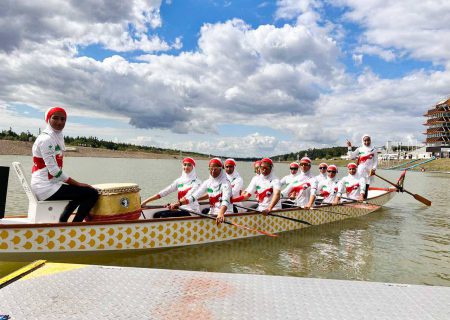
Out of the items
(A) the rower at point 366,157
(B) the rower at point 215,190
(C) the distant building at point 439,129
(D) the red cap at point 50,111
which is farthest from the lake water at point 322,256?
(C) the distant building at point 439,129

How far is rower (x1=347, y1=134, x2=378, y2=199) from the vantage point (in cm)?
1509

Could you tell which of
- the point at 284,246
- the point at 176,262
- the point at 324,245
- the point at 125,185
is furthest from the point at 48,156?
the point at 324,245

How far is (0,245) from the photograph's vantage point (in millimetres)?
5707

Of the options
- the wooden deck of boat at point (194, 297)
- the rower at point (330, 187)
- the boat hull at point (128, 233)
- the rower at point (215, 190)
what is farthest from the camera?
the rower at point (330, 187)

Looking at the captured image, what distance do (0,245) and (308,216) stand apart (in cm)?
833

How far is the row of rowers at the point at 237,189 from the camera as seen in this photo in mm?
8461

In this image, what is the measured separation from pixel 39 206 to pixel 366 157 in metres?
13.1

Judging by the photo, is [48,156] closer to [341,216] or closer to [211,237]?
[211,237]

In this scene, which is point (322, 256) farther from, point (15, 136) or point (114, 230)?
point (15, 136)

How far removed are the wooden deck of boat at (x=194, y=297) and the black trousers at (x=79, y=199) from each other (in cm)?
226

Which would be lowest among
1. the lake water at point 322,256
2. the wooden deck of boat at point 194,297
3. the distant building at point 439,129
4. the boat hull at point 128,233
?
the lake water at point 322,256

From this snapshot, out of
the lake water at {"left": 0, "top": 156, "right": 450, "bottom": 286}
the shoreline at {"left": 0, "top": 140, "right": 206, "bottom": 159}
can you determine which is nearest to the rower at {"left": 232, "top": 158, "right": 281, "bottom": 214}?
the lake water at {"left": 0, "top": 156, "right": 450, "bottom": 286}

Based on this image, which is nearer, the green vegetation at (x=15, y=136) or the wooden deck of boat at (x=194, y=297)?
the wooden deck of boat at (x=194, y=297)

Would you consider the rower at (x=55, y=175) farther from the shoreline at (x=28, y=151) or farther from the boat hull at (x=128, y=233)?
the shoreline at (x=28, y=151)
